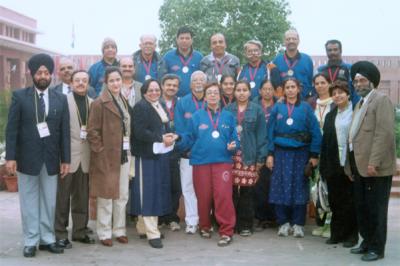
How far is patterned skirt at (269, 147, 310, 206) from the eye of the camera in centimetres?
626

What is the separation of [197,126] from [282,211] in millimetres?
1477

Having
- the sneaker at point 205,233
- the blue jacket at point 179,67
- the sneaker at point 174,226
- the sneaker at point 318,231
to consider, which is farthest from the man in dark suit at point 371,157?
the blue jacket at point 179,67

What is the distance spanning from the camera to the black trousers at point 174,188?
654 cm

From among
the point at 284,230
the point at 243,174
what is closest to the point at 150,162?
the point at 243,174

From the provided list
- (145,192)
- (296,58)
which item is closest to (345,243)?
(145,192)

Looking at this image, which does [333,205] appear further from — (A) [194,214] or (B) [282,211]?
(A) [194,214]

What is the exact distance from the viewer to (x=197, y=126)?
611cm

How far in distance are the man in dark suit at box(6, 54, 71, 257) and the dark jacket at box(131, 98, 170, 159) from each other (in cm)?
75

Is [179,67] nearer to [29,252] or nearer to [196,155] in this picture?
[196,155]

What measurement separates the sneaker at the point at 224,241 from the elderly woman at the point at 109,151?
1.15 metres

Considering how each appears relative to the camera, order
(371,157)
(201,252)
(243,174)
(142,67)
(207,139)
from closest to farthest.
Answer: (371,157) → (201,252) → (207,139) → (243,174) → (142,67)

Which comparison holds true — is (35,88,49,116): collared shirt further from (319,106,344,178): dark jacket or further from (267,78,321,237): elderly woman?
(319,106,344,178): dark jacket

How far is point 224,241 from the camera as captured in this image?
5949 mm

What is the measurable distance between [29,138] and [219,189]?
2131 mm
